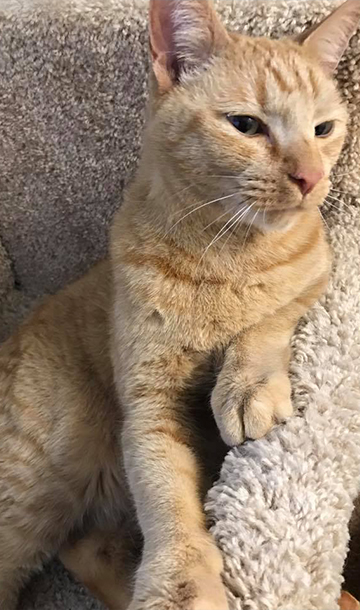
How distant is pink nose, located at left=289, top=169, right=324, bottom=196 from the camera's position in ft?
2.74

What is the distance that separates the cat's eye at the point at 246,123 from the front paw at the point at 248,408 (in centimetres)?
33

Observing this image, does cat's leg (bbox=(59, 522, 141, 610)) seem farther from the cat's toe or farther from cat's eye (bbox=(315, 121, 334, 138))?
cat's eye (bbox=(315, 121, 334, 138))

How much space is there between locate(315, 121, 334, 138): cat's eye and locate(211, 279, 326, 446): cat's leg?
26cm

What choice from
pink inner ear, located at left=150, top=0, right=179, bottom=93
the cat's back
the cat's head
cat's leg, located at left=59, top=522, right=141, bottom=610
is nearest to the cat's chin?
the cat's head

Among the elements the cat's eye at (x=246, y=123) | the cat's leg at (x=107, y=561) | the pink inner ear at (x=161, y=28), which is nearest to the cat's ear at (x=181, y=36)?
the pink inner ear at (x=161, y=28)

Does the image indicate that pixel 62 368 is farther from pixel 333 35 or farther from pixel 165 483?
pixel 333 35

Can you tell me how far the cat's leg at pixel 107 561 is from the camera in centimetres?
109

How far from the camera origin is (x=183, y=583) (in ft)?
2.55

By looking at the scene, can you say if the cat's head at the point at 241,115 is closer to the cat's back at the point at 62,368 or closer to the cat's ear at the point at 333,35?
the cat's ear at the point at 333,35

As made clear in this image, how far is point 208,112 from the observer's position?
2.93 feet

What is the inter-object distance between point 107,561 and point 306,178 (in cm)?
70

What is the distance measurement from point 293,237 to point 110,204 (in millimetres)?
572

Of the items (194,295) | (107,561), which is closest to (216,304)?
(194,295)

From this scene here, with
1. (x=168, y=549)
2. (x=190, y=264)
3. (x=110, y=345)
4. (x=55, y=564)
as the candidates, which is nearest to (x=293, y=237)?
(x=190, y=264)
